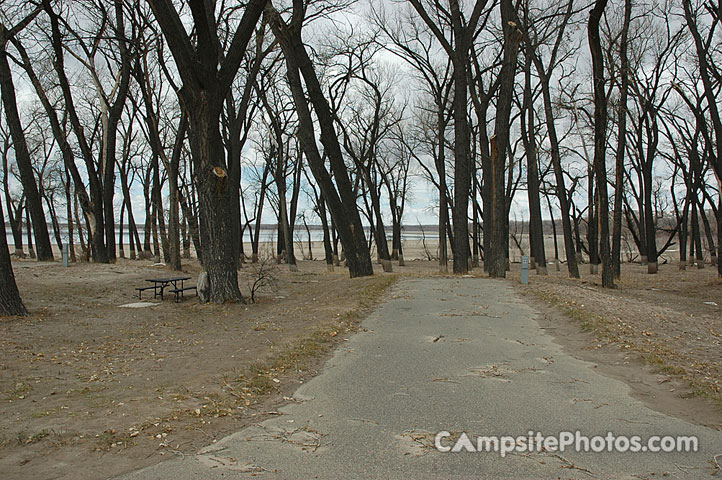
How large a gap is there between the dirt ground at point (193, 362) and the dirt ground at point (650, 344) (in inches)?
1.1

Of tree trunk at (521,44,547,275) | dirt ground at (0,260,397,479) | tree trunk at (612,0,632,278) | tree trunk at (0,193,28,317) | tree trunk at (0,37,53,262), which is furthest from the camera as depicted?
tree trunk at (521,44,547,275)

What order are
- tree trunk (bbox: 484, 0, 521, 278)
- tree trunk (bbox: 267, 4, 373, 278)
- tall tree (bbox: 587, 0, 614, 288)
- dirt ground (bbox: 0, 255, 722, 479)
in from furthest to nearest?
tree trunk (bbox: 484, 0, 521, 278) → tree trunk (bbox: 267, 4, 373, 278) → tall tree (bbox: 587, 0, 614, 288) → dirt ground (bbox: 0, 255, 722, 479)

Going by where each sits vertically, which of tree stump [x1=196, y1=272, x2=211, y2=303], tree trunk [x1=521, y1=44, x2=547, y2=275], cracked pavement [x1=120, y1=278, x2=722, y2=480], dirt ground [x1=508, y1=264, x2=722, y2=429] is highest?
tree trunk [x1=521, y1=44, x2=547, y2=275]

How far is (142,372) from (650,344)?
6.49 m

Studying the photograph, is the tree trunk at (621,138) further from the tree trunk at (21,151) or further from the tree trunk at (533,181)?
the tree trunk at (21,151)

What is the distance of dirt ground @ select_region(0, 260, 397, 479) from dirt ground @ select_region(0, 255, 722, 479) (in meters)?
0.02

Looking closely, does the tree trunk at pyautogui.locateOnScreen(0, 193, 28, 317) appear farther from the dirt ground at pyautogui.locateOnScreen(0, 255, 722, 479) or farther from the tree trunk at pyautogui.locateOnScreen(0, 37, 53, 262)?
the tree trunk at pyautogui.locateOnScreen(0, 37, 53, 262)

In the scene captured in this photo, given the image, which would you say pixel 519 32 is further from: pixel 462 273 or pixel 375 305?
pixel 375 305

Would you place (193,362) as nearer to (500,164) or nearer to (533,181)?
(500,164)

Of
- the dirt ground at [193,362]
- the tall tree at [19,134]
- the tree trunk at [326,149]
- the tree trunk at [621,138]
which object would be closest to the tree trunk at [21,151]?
the tall tree at [19,134]

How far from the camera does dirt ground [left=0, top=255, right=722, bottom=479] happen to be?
4.07 m

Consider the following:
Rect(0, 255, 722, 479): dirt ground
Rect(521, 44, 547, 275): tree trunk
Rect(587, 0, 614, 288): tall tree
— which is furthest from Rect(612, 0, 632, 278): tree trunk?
Rect(0, 255, 722, 479): dirt ground

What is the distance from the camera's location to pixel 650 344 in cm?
739

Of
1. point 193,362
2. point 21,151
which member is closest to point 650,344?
point 193,362
